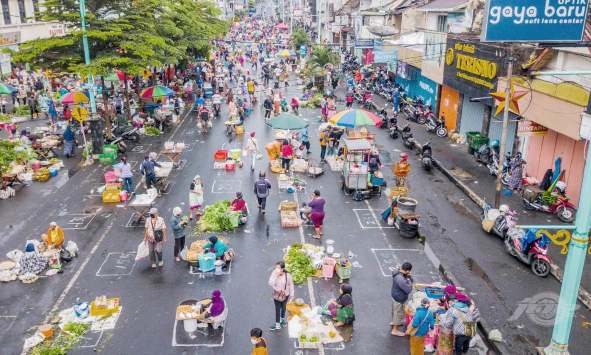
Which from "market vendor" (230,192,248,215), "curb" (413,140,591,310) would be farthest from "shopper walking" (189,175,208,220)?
"curb" (413,140,591,310)

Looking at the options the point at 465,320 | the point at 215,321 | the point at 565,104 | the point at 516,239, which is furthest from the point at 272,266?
the point at 565,104

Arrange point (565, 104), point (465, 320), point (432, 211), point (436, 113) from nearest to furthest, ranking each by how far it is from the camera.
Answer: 1. point (465, 320)
2. point (565, 104)
3. point (432, 211)
4. point (436, 113)

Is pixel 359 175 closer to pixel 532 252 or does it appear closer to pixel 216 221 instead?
pixel 216 221

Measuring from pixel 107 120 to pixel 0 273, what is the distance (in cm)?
1539

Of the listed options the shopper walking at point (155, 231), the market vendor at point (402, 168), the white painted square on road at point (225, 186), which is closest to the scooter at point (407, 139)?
the market vendor at point (402, 168)

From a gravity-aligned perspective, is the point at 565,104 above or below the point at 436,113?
above

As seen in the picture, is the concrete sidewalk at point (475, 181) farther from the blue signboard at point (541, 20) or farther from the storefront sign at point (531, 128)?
the blue signboard at point (541, 20)

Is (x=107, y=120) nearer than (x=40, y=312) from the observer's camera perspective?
No

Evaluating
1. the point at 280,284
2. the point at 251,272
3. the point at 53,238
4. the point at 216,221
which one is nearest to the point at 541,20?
the point at 280,284

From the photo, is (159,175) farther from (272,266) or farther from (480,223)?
(480,223)

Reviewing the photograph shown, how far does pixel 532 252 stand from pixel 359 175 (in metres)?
7.12

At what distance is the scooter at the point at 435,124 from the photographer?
29.6 m

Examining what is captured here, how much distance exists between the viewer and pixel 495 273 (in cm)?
1438

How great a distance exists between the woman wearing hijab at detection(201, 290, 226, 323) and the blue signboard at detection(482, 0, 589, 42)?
8965 mm
